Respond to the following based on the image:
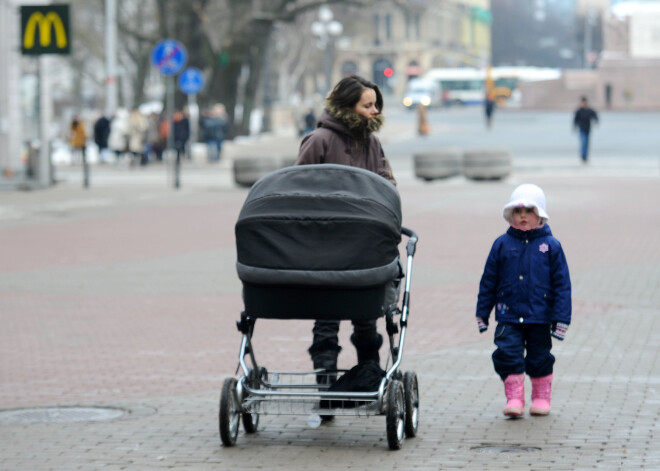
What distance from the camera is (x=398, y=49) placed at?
5335 inches

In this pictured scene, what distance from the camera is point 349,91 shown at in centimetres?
698

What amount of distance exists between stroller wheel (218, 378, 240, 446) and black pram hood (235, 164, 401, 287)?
495 millimetres

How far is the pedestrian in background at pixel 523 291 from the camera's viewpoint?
273 inches

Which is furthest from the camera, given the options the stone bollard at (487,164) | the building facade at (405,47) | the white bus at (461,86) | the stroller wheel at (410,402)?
the building facade at (405,47)

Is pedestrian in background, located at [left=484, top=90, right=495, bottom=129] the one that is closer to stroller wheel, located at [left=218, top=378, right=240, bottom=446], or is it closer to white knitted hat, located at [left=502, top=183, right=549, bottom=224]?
white knitted hat, located at [left=502, top=183, right=549, bottom=224]

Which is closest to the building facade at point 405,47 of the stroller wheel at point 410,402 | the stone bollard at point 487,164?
the stone bollard at point 487,164

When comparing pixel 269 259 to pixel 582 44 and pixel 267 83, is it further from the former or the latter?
pixel 582 44

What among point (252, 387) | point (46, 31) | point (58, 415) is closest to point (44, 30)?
point (46, 31)

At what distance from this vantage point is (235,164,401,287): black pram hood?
20.4 ft

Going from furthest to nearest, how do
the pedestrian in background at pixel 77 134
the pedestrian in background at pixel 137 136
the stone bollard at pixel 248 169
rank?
1. the pedestrian in background at pixel 77 134
2. the pedestrian in background at pixel 137 136
3. the stone bollard at pixel 248 169

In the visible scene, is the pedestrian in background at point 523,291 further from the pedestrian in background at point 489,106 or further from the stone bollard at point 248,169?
the pedestrian in background at point 489,106

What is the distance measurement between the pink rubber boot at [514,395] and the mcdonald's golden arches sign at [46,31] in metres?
20.1

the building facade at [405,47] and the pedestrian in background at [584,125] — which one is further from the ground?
the building facade at [405,47]

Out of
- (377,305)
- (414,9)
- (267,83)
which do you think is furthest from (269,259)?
(267,83)
